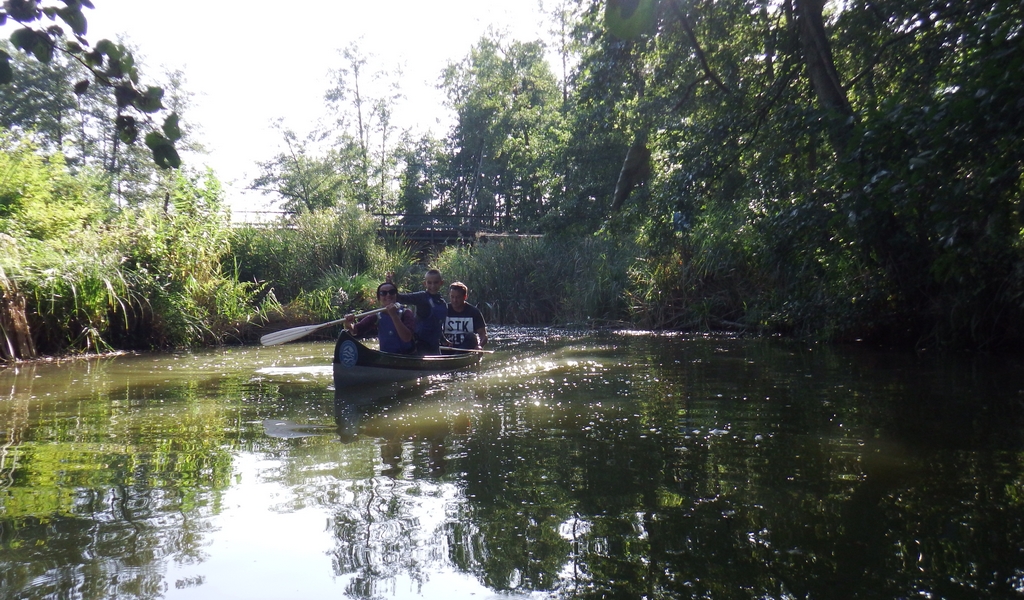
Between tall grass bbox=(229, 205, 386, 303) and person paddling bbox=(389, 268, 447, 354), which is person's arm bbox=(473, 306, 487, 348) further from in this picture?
tall grass bbox=(229, 205, 386, 303)

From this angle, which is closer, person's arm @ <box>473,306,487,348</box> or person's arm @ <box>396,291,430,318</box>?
person's arm @ <box>396,291,430,318</box>

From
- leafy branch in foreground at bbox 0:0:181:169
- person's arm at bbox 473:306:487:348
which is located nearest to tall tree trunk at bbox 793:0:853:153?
person's arm at bbox 473:306:487:348

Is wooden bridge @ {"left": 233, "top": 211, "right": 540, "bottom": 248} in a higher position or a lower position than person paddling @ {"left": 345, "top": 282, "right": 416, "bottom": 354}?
higher

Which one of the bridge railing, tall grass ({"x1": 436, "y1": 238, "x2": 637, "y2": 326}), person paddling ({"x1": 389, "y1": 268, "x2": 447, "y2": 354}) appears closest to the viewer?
person paddling ({"x1": 389, "y1": 268, "x2": 447, "y2": 354})

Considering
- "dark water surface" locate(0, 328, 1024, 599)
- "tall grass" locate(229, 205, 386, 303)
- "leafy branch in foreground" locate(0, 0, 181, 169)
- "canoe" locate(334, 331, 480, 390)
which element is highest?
"tall grass" locate(229, 205, 386, 303)

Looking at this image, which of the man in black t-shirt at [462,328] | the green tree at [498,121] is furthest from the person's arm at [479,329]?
the green tree at [498,121]

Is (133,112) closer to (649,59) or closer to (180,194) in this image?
(649,59)

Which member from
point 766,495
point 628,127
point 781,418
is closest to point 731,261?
point 628,127

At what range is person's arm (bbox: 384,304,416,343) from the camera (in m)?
8.91

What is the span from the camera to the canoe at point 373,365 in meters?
8.38

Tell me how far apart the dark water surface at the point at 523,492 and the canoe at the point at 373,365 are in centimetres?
57

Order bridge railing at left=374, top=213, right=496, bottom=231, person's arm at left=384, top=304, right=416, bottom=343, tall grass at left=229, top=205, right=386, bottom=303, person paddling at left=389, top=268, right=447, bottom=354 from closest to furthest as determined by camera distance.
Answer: person's arm at left=384, top=304, right=416, bottom=343 → person paddling at left=389, top=268, right=447, bottom=354 → tall grass at left=229, top=205, right=386, bottom=303 → bridge railing at left=374, top=213, right=496, bottom=231

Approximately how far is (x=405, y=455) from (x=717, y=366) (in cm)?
571

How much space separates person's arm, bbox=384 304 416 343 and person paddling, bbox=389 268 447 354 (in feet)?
1.27
